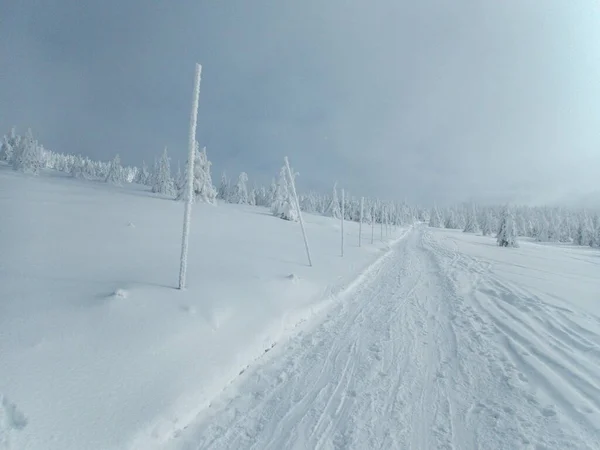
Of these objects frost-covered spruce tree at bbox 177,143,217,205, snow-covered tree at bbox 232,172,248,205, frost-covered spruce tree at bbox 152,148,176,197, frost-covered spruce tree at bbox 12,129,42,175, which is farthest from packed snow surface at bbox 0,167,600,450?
snow-covered tree at bbox 232,172,248,205

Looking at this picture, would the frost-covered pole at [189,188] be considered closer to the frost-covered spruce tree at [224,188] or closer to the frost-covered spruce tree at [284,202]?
the frost-covered spruce tree at [284,202]

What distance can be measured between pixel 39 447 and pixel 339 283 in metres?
10.9

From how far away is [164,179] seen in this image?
2430 inches

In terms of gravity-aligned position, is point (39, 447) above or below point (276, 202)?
below

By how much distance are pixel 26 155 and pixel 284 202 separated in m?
55.2

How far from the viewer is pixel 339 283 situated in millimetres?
12672

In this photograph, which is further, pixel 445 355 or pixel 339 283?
pixel 339 283

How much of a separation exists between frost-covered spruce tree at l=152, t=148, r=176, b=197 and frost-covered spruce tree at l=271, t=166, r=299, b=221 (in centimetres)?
2906

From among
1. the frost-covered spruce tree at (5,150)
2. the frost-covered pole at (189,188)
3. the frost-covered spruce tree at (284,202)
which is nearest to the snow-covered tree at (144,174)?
the frost-covered spruce tree at (5,150)

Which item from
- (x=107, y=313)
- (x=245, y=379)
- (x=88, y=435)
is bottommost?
(x=245, y=379)

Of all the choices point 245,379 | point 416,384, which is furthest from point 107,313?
point 416,384

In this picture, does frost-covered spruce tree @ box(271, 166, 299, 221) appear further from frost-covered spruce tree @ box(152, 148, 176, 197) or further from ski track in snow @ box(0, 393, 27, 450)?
ski track in snow @ box(0, 393, 27, 450)

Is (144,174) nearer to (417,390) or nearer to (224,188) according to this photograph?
(224,188)

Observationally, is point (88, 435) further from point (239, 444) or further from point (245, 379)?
point (245, 379)
